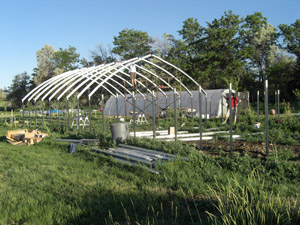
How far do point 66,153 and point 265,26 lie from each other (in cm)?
3762

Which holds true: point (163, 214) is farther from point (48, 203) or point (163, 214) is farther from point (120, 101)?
point (120, 101)

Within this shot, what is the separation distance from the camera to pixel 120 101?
28688 mm

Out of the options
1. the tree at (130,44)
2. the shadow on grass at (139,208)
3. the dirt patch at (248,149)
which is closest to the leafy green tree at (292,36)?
the tree at (130,44)

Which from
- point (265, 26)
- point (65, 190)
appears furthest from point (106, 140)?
point (265, 26)

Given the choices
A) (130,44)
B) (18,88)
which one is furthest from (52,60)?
(130,44)

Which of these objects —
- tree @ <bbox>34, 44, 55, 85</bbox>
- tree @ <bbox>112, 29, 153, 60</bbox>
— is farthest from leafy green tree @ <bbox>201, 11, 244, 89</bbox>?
tree @ <bbox>34, 44, 55, 85</bbox>

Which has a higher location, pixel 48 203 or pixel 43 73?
pixel 43 73

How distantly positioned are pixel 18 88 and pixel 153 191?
58.8 m

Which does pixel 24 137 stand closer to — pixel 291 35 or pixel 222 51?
pixel 222 51

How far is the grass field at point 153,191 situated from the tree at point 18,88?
177 feet

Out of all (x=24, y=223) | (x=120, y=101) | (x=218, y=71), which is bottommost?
(x=24, y=223)

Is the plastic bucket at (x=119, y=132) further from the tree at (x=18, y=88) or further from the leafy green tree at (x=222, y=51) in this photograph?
the tree at (x=18, y=88)

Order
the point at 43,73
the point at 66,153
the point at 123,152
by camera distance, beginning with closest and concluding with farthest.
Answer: the point at 123,152 → the point at 66,153 → the point at 43,73

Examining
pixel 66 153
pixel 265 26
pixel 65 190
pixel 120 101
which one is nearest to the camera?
pixel 65 190
